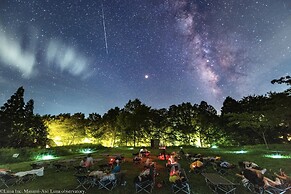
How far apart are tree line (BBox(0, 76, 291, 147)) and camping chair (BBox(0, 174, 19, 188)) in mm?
32550

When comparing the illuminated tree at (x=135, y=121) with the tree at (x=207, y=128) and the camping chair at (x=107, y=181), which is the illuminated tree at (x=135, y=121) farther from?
the camping chair at (x=107, y=181)

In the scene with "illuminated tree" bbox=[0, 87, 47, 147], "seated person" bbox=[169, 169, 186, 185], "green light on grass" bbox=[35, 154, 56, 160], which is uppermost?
"illuminated tree" bbox=[0, 87, 47, 147]

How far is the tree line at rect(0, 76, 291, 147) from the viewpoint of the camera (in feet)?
132

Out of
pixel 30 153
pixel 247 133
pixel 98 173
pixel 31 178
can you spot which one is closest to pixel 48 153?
pixel 30 153

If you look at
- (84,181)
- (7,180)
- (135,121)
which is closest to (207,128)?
(135,121)

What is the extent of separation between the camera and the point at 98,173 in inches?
386

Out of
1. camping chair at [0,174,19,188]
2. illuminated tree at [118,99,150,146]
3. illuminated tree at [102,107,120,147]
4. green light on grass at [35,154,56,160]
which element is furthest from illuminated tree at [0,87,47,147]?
camping chair at [0,174,19,188]

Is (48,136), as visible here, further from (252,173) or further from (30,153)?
(252,173)

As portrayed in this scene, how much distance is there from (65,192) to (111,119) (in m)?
44.5

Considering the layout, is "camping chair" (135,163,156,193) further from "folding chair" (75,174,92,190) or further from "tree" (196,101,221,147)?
"tree" (196,101,221,147)

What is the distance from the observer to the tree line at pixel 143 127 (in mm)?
40312

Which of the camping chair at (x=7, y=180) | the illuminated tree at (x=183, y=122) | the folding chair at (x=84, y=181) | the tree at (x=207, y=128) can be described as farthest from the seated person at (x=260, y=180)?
the tree at (x=207, y=128)

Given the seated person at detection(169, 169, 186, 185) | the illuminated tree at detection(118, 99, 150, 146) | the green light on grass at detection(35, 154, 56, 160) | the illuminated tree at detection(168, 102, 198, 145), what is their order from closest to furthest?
the seated person at detection(169, 169, 186, 185), the green light on grass at detection(35, 154, 56, 160), the illuminated tree at detection(118, 99, 150, 146), the illuminated tree at detection(168, 102, 198, 145)

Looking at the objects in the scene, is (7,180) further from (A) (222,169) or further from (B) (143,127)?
(B) (143,127)
